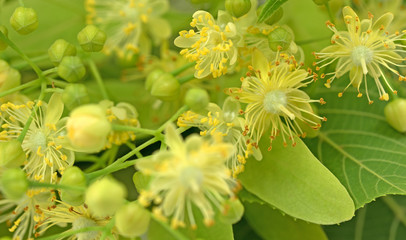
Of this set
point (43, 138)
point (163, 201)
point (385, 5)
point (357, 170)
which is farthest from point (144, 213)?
point (385, 5)

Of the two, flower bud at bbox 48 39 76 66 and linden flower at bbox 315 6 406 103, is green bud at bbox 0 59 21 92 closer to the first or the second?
flower bud at bbox 48 39 76 66

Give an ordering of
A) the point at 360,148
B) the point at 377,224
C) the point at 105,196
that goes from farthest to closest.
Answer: the point at 377,224
the point at 360,148
the point at 105,196

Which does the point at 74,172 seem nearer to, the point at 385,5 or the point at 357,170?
the point at 357,170

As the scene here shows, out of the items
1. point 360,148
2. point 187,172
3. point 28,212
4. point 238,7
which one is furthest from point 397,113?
point 28,212

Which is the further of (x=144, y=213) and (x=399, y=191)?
(x=399, y=191)

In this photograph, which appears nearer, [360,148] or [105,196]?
[105,196]

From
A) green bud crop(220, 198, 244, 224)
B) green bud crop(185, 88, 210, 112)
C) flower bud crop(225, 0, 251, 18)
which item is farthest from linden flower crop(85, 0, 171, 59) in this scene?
green bud crop(220, 198, 244, 224)

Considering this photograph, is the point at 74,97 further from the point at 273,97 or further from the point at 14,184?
the point at 273,97
